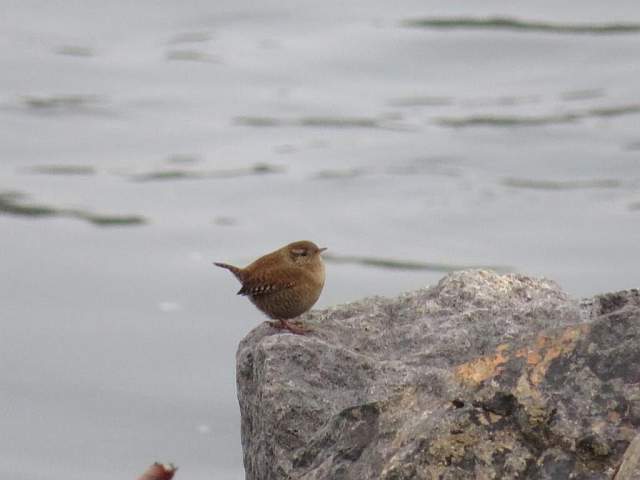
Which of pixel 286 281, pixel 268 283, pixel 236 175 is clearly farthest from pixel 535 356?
pixel 236 175

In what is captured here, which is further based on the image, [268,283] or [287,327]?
[268,283]

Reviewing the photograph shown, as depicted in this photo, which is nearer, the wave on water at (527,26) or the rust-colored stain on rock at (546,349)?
the rust-colored stain on rock at (546,349)

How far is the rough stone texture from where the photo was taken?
4.20 metres

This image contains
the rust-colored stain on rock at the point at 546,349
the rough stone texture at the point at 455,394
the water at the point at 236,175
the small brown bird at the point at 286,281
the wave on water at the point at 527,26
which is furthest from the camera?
the wave on water at the point at 527,26

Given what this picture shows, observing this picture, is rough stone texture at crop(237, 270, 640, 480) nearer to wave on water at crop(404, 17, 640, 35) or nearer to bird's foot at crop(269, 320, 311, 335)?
bird's foot at crop(269, 320, 311, 335)

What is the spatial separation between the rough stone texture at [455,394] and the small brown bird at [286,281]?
0.72 meters

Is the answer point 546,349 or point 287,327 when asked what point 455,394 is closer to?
point 546,349

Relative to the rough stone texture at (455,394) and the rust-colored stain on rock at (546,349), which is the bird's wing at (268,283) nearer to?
the rough stone texture at (455,394)

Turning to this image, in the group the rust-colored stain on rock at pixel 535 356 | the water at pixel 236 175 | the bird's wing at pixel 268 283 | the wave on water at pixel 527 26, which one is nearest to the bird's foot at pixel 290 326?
the bird's wing at pixel 268 283

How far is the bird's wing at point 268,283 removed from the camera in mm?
6859

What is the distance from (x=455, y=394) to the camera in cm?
446

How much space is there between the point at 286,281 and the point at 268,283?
0.13m

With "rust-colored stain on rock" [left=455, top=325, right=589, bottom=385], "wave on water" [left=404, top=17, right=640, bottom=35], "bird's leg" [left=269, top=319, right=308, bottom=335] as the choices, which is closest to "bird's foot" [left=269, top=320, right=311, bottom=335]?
"bird's leg" [left=269, top=319, right=308, bottom=335]

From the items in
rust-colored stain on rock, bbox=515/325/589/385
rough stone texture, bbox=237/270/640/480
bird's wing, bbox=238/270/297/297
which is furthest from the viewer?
bird's wing, bbox=238/270/297/297
